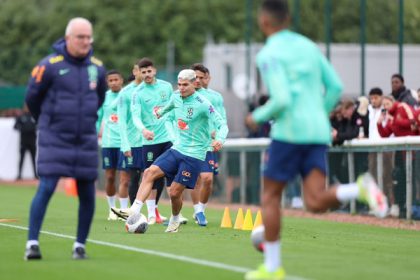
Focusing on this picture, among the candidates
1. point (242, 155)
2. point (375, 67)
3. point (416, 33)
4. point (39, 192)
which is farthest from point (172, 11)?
point (39, 192)

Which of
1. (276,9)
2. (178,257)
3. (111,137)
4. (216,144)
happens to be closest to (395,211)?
(111,137)

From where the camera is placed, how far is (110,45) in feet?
249

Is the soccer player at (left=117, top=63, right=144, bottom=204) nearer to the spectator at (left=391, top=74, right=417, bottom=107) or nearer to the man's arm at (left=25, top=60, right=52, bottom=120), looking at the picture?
the spectator at (left=391, top=74, right=417, bottom=107)

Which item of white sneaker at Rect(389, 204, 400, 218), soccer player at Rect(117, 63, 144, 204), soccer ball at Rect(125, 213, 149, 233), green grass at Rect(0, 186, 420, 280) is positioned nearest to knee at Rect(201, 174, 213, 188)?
green grass at Rect(0, 186, 420, 280)

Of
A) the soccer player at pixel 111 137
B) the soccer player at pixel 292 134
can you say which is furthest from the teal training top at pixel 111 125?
the soccer player at pixel 292 134

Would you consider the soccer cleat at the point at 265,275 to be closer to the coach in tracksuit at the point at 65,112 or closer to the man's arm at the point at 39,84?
the coach in tracksuit at the point at 65,112

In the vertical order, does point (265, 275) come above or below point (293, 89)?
below

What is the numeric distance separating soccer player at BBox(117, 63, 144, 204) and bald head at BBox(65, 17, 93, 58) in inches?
242

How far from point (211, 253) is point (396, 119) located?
920 cm

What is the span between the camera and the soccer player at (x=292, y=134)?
10.9 m

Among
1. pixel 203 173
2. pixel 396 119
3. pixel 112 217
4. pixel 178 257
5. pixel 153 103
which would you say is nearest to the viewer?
pixel 178 257

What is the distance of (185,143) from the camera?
57.2ft

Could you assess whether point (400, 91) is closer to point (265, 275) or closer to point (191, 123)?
point (191, 123)

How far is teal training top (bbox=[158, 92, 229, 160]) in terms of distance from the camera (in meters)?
17.4
